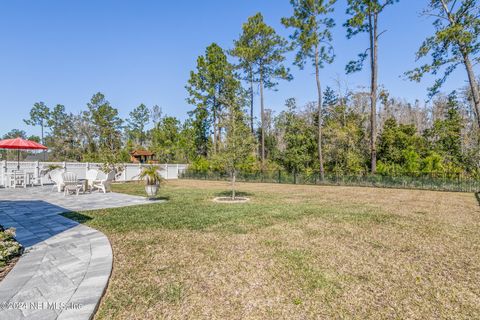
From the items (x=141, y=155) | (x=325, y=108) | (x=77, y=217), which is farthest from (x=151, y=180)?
(x=141, y=155)

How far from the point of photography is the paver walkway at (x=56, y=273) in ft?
7.20

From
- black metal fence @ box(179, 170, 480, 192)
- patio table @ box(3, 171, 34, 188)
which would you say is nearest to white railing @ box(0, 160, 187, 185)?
patio table @ box(3, 171, 34, 188)

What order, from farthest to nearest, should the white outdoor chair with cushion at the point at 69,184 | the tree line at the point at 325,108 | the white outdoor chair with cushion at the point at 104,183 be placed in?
the tree line at the point at 325,108, the white outdoor chair with cushion at the point at 104,183, the white outdoor chair with cushion at the point at 69,184

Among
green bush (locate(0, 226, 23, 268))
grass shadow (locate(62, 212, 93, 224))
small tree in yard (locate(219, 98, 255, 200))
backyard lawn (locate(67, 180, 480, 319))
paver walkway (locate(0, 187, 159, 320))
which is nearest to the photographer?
paver walkway (locate(0, 187, 159, 320))

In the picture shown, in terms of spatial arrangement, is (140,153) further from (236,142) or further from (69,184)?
(236,142)

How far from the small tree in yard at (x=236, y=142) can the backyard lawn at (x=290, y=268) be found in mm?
3485

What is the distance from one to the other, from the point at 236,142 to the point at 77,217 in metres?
5.28

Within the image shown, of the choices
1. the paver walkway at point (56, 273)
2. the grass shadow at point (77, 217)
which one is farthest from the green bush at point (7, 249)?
the grass shadow at point (77, 217)

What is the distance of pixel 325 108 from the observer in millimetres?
24531

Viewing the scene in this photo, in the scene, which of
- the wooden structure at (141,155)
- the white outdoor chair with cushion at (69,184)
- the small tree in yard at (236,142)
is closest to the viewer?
the small tree in yard at (236,142)

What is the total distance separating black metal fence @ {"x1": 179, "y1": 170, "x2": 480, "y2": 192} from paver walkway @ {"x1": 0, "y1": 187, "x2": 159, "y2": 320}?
47.9ft

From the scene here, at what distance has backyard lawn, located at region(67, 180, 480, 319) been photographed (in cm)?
235

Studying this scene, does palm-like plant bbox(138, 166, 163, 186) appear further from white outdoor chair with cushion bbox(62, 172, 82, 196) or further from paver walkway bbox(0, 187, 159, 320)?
paver walkway bbox(0, 187, 159, 320)

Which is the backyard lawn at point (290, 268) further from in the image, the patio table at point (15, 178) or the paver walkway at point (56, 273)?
the patio table at point (15, 178)
